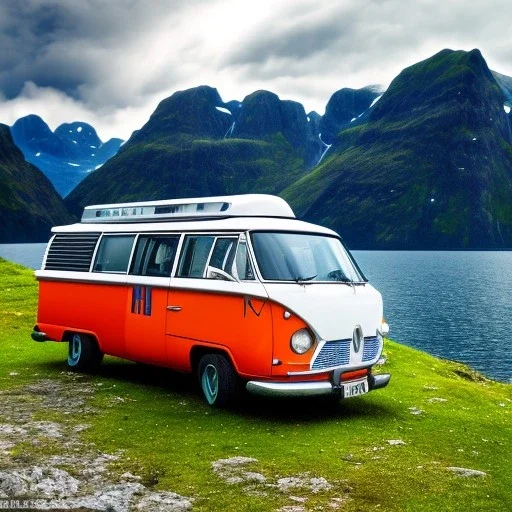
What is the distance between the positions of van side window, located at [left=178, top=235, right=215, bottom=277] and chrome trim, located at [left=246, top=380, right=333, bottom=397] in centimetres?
247

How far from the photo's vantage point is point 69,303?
14.6 m

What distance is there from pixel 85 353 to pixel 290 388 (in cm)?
624

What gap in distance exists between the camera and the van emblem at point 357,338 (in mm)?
10883

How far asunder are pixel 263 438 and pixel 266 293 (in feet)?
7.63

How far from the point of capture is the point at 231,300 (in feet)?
35.2

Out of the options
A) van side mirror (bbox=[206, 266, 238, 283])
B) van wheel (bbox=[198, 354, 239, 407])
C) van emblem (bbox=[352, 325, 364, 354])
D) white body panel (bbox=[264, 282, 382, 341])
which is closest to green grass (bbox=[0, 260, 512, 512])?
van wheel (bbox=[198, 354, 239, 407])

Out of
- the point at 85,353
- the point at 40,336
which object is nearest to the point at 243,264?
the point at 85,353

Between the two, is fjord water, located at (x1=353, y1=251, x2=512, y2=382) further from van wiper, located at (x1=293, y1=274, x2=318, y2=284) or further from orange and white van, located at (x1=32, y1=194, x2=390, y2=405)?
van wiper, located at (x1=293, y1=274, x2=318, y2=284)

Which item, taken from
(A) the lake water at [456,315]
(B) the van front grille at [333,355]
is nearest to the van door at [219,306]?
(B) the van front grille at [333,355]

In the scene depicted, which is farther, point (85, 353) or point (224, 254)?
point (85, 353)

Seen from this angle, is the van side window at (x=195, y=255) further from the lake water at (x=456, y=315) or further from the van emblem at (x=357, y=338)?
the lake water at (x=456, y=315)

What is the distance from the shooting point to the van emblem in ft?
35.7

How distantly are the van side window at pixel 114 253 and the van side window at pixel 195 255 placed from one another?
6.14 ft

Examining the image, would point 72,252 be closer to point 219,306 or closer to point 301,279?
point 219,306
